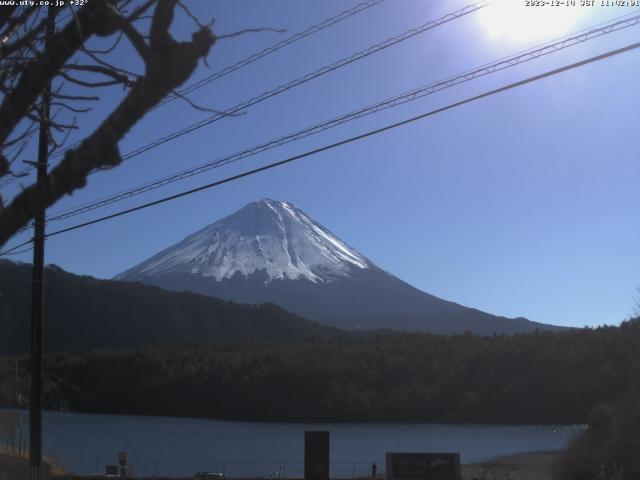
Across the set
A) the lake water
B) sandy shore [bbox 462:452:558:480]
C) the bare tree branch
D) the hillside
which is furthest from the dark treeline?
the bare tree branch

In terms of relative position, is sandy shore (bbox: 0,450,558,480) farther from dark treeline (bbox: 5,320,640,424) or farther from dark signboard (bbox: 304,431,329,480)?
dark treeline (bbox: 5,320,640,424)

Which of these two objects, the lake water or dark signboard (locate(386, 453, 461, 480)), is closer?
dark signboard (locate(386, 453, 461, 480))

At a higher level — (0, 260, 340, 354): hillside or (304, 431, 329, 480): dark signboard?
(0, 260, 340, 354): hillside

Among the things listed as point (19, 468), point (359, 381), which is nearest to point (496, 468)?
point (19, 468)

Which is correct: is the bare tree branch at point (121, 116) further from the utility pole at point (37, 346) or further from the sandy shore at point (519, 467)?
the sandy shore at point (519, 467)

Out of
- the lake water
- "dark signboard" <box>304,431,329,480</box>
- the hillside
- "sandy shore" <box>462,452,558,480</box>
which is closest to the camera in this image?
"dark signboard" <box>304,431,329,480</box>

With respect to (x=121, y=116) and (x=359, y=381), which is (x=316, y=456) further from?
(x=359, y=381)

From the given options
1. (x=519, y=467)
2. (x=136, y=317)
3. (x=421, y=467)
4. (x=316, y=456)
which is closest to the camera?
(x=316, y=456)
